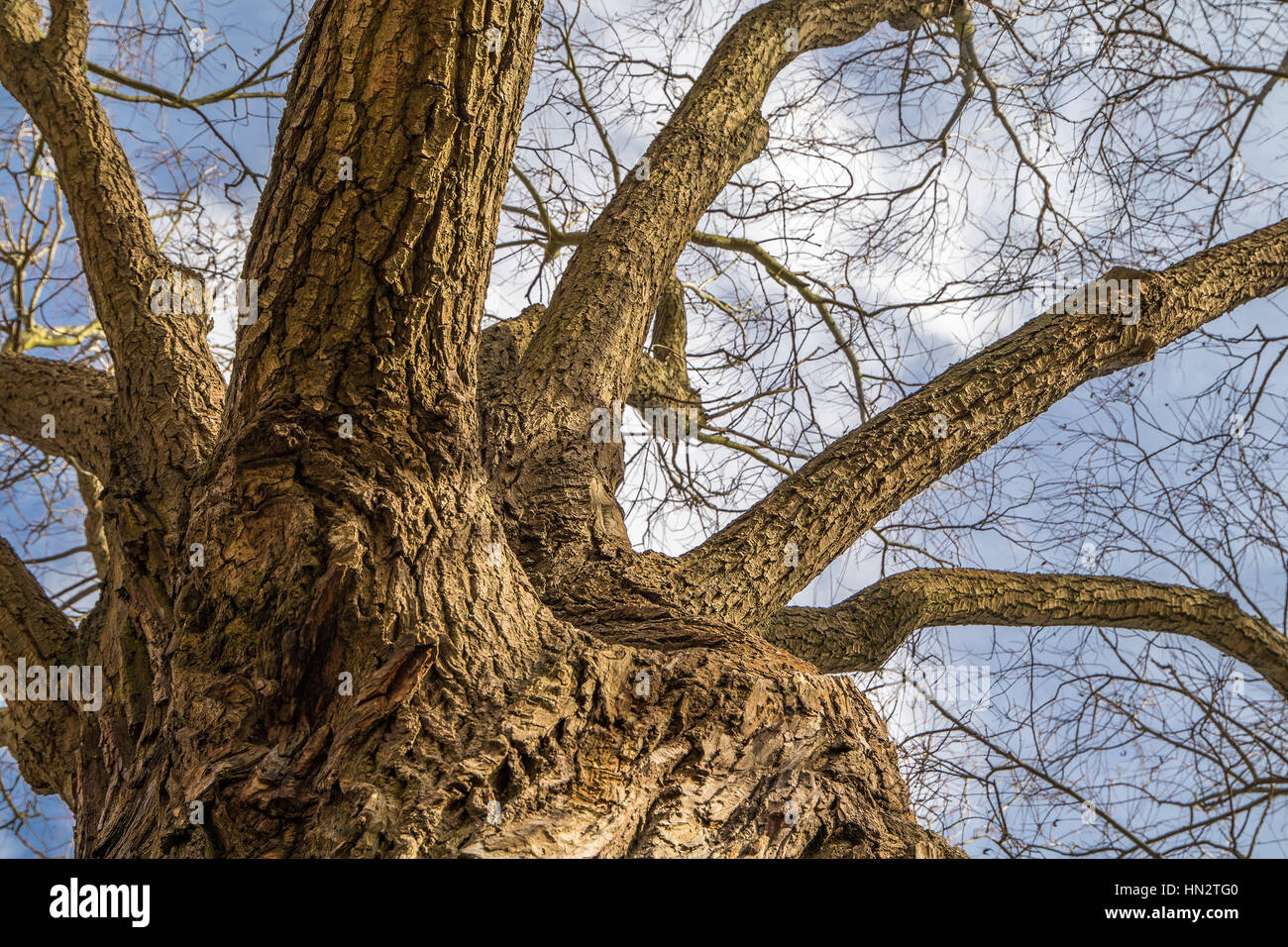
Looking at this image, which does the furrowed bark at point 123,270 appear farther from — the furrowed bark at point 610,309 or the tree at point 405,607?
the furrowed bark at point 610,309

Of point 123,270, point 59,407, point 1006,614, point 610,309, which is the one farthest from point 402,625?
point 1006,614

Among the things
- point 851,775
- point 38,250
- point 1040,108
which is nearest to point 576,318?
point 851,775

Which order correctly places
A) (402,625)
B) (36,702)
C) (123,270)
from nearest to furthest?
1. (402,625)
2. (36,702)
3. (123,270)

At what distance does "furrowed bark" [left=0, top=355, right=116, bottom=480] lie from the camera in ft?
8.86

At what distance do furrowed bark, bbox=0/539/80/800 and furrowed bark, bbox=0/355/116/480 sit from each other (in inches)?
13.8

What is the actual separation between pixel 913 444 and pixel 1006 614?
105cm

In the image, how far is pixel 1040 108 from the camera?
3709 mm

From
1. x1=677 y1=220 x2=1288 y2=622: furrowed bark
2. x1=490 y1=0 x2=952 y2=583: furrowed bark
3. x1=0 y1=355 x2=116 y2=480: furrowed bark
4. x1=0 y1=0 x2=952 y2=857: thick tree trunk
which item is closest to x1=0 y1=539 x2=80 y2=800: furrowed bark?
x1=0 y1=355 x2=116 y2=480: furrowed bark

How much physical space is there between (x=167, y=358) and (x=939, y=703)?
274 cm

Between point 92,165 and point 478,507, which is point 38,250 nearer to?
point 92,165

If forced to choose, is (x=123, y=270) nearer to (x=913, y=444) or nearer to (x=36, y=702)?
(x=36, y=702)

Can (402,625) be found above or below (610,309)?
below

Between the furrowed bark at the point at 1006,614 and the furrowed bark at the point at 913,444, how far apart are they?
446 mm

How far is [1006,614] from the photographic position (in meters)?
3.14
